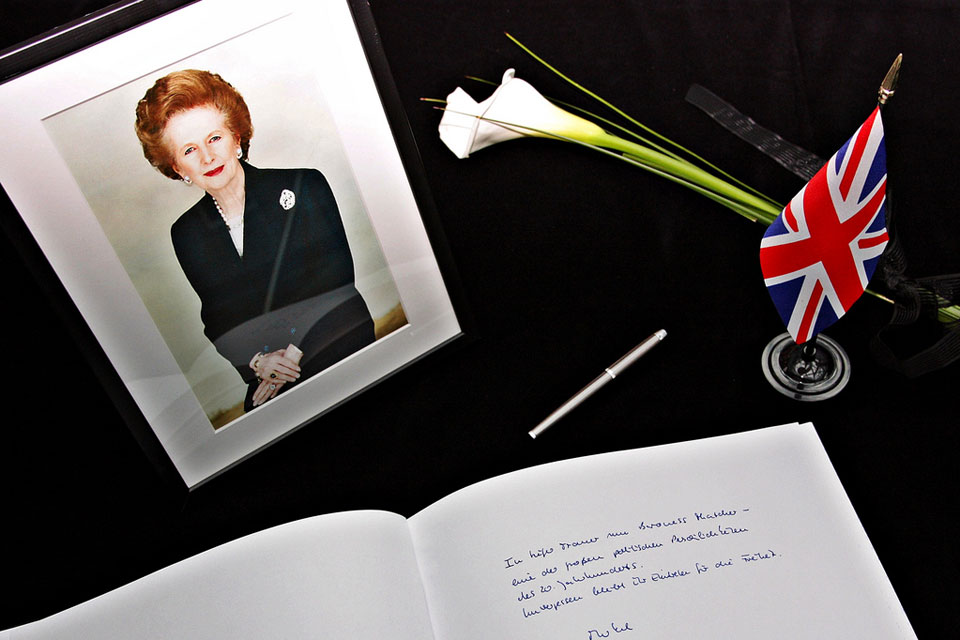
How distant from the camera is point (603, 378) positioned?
0.67m

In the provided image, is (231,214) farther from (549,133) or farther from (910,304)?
(910,304)

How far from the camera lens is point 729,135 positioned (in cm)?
80

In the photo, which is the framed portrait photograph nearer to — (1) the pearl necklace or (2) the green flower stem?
(1) the pearl necklace

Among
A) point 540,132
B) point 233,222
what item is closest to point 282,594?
point 233,222

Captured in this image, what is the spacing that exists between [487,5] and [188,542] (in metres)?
0.61

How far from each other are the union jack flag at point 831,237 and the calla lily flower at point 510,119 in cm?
21

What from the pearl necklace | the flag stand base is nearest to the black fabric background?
the flag stand base

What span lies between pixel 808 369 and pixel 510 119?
0.34 m

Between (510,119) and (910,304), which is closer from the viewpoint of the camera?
(910,304)

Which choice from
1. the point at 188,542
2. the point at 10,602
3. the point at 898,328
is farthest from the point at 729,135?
the point at 10,602

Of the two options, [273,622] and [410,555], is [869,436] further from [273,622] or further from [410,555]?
[273,622]
